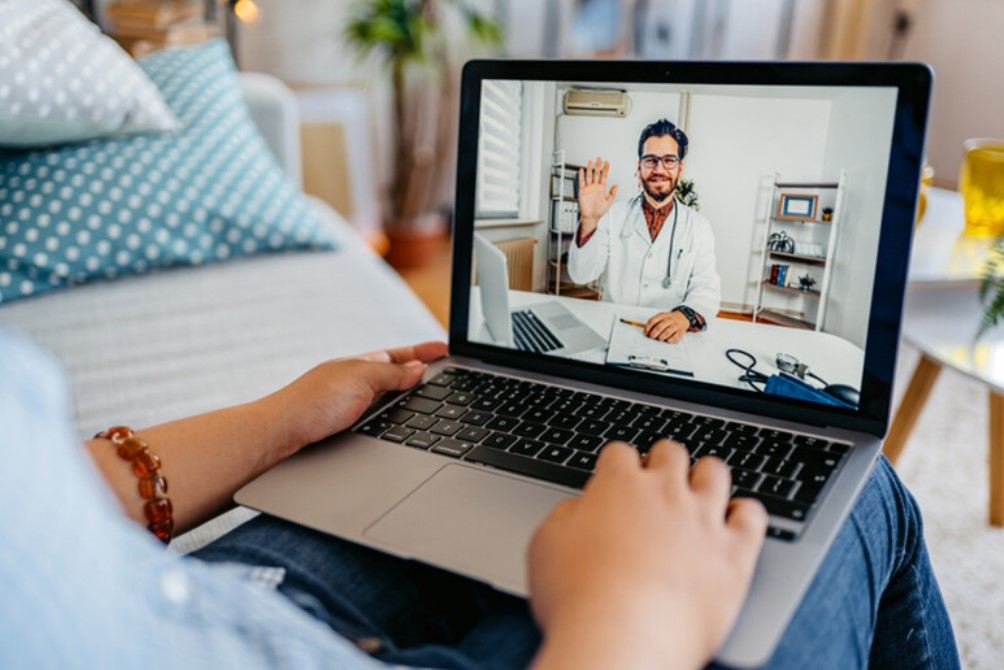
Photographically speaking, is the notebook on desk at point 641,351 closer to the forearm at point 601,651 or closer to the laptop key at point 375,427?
the laptop key at point 375,427

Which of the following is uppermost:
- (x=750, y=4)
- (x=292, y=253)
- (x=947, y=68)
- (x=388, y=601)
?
(x=750, y=4)

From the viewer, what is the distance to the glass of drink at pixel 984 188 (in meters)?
1.33

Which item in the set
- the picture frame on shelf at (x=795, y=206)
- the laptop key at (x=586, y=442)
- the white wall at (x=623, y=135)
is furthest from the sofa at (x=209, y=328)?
the picture frame on shelf at (x=795, y=206)

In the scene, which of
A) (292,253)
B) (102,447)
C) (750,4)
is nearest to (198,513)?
(102,447)

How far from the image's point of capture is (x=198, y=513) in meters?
0.61

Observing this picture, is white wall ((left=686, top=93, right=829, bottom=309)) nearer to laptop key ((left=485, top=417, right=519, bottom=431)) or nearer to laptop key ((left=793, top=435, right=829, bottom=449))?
laptop key ((left=793, top=435, right=829, bottom=449))

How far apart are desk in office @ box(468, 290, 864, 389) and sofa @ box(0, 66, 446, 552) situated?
14.0 inches

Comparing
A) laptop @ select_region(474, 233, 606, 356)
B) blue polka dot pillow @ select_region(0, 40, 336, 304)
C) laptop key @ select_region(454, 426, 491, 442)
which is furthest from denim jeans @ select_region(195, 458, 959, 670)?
blue polka dot pillow @ select_region(0, 40, 336, 304)

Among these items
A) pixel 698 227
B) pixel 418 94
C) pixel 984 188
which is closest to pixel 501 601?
pixel 698 227

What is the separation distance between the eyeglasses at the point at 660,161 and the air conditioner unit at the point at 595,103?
0.05 metres

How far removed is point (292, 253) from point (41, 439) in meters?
1.12

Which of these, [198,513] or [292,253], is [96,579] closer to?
[198,513]

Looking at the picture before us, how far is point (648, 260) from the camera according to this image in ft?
2.38

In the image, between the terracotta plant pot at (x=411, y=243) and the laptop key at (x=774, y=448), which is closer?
the laptop key at (x=774, y=448)
